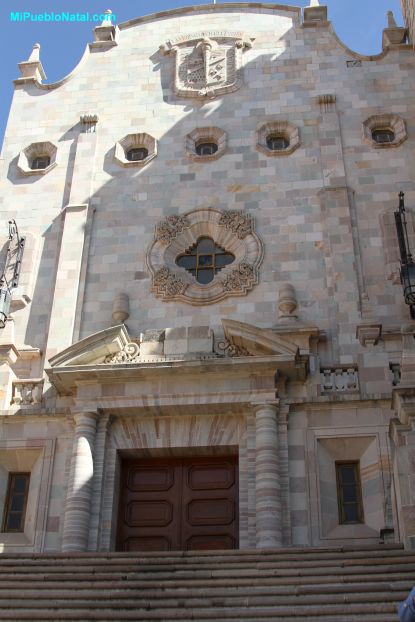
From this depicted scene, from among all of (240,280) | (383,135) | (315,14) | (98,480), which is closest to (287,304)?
(240,280)

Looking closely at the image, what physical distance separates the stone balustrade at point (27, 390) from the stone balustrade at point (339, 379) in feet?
18.0

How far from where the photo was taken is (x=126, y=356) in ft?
53.8

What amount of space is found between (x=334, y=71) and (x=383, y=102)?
1.54 metres

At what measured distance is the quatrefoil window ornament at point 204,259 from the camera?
1819 centimetres

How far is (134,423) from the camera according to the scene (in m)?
16.1

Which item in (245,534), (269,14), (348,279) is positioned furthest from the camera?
(269,14)

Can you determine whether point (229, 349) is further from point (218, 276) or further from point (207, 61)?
point (207, 61)

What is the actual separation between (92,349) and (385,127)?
28.8 ft

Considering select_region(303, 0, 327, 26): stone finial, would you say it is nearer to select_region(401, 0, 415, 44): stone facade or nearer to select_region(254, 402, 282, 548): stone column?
select_region(401, 0, 415, 44): stone facade

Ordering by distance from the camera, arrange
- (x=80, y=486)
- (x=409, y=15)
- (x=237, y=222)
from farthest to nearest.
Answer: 1. (x=409, y=15)
2. (x=237, y=222)
3. (x=80, y=486)

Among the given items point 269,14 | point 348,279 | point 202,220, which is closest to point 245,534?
point 348,279

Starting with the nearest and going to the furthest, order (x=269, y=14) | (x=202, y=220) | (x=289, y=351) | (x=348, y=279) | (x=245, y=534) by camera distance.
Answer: (x=245, y=534) < (x=289, y=351) < (x=348, y=279) < (x=202, y=220) < (x=269, y=14)

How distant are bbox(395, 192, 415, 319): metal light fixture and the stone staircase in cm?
540

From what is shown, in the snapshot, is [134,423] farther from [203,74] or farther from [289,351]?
[203,74]
